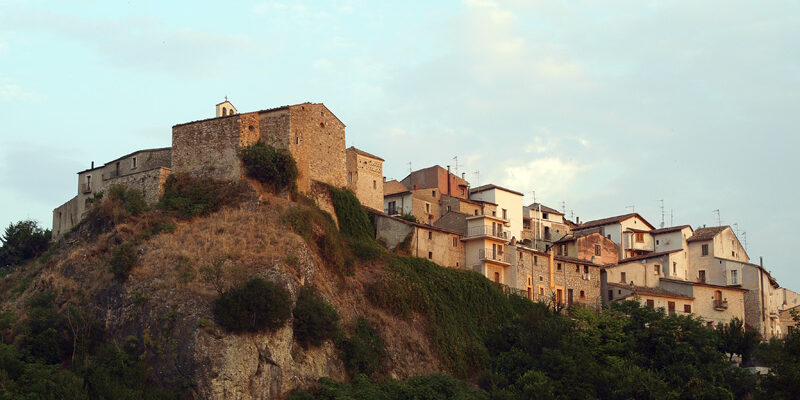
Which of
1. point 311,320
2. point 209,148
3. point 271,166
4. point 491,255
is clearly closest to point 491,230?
point 491,255

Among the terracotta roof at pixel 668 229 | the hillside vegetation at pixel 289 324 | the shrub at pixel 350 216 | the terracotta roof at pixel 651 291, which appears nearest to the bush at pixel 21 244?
the hillside vegetation at pixel 289 324

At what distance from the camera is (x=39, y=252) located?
206 ft

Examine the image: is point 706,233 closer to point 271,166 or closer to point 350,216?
point 350,216

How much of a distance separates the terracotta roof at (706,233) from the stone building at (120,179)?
139 ft

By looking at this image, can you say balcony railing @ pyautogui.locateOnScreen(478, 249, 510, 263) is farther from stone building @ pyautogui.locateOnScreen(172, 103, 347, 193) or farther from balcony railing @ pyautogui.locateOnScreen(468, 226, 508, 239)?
stone building @ pyautogui.locateOnScreen(172, 103, 347, 193)

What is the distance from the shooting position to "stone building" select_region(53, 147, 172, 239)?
59.5 metres

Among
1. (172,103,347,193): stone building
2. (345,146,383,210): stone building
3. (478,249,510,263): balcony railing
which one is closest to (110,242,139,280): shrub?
(172,103,347,193): stone building

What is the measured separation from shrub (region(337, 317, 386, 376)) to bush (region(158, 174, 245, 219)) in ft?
35.1

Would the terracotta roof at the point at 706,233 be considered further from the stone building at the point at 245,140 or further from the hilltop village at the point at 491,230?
the stone building at the point at 245,140

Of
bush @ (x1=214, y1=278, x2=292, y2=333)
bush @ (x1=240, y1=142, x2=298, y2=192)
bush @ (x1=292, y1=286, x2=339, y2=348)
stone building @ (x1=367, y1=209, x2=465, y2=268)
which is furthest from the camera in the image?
stone building @ (x1=367, y1=209, x2=465, y2=268)

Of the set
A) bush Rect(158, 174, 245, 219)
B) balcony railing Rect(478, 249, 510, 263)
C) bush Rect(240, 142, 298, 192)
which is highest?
bush Rect(240, 142, 298, 192)

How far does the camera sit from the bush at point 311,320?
4969cm

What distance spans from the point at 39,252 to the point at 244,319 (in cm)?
2215

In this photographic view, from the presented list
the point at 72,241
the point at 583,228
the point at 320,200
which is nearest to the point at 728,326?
A: the point at 583,228
